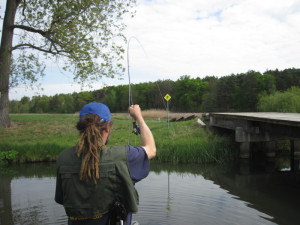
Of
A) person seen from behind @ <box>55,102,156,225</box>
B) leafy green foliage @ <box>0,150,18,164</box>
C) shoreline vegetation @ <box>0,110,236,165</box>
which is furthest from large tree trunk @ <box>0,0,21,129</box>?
person seen from behind @ <box>55,102,156,225</box>

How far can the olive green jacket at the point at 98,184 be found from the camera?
2201 mm

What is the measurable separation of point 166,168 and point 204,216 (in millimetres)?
5663

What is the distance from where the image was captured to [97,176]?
7.05 ft

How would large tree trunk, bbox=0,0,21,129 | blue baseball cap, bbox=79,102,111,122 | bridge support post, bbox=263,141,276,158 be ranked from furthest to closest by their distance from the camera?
large tree trunk, bbox=0,0,21,129
bridge support post, bbox=263,141,276,158
blue baseball cap, bbox=79,102,111,122

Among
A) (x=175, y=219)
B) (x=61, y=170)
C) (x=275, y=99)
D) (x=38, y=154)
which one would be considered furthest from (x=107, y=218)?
(x=275, y=99)

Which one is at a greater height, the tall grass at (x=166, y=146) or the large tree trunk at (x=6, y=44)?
the large tree trunk at (x=6, y=44)

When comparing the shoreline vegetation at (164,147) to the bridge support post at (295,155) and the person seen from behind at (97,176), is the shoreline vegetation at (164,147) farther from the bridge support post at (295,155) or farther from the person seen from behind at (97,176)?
the person seen from behind at (97,176)

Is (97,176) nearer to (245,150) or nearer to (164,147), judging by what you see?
(164,147)

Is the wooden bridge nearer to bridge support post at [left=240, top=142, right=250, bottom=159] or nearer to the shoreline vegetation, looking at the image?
bridge support post at [left=240, top=142, right=250, bottom=159]

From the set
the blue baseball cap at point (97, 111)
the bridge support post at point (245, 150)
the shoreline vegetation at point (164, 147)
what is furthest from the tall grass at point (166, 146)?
the blue baseball cap at point (97, 111)

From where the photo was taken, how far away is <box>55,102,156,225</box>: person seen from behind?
2184 mm

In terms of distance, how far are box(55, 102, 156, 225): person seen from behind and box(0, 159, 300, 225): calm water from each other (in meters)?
4.45

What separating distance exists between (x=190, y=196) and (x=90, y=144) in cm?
670

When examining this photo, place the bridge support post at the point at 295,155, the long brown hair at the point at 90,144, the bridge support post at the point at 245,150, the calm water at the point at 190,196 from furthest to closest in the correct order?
the bridge support post at the point at 245,150, the bridge support post at the point at 295,155, the calm water at the point at 190,196, the long brown hair at the point at 90,144
